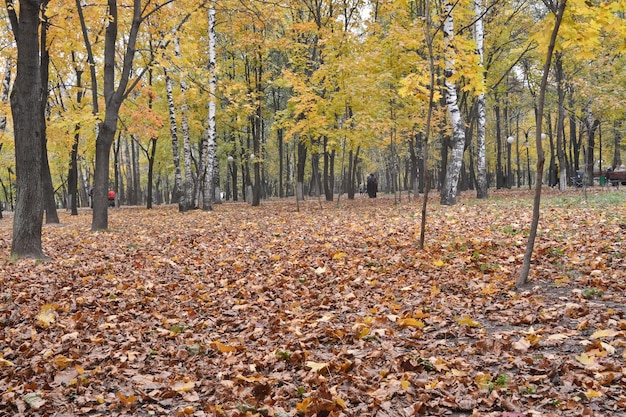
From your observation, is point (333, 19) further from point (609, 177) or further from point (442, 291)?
point (609, 177)

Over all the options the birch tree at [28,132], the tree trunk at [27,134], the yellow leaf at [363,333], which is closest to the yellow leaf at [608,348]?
the yellow leaf at [363,333]

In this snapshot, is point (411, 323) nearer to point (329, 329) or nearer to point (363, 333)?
point (363, 333)

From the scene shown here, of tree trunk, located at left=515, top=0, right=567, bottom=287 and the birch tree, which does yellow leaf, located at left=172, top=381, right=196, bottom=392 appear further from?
the birch tree

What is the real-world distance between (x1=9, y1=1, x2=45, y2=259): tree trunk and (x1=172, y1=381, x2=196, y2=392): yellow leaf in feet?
20.2

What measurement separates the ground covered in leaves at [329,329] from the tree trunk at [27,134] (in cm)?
54

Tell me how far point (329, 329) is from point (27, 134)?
6.85 metres

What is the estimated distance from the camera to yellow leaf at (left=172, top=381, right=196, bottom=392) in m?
3.43

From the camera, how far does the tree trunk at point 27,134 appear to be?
7.95m

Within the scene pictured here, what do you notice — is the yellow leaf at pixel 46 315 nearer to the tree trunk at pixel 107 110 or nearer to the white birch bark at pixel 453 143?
the tree trunk at pixel 107 110

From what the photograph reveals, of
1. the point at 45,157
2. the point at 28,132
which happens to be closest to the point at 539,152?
the point at 28,132

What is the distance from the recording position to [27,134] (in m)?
8.27

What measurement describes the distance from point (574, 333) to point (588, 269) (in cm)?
231

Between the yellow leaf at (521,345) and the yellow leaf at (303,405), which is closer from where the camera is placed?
the yellow leaf at (303,405)

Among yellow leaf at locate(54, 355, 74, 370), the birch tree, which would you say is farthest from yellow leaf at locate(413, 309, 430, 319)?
the birch tree
